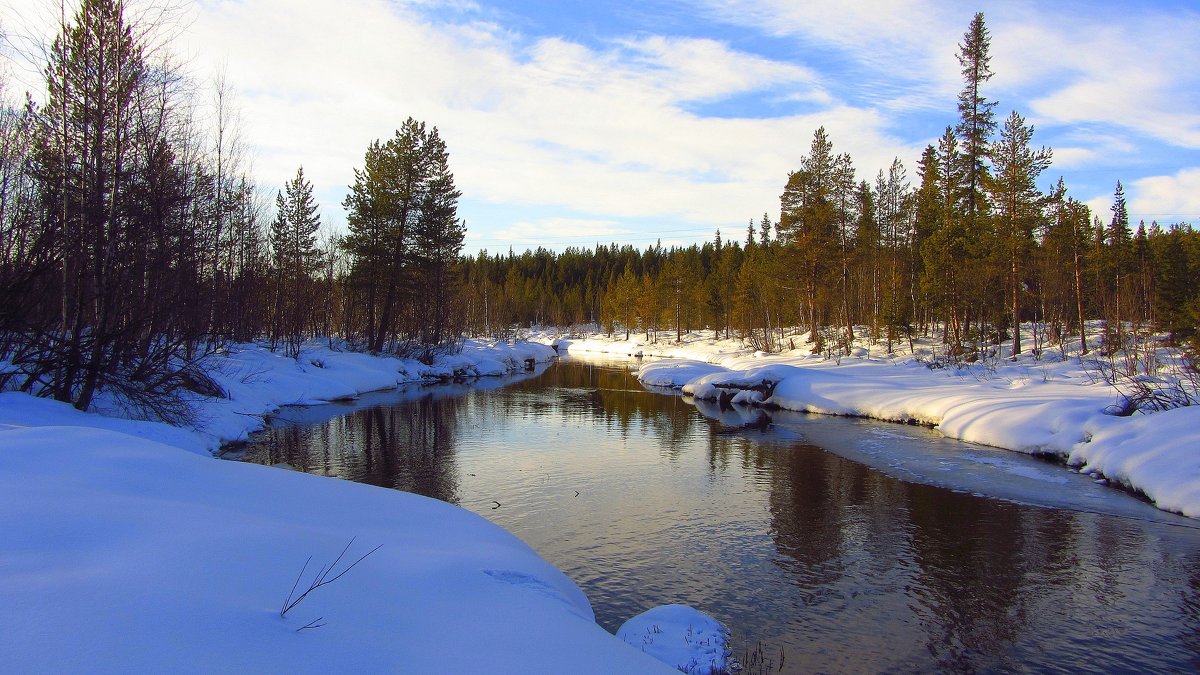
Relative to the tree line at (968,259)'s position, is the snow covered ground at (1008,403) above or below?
below

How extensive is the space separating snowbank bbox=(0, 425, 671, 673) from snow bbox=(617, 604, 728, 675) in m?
0.57

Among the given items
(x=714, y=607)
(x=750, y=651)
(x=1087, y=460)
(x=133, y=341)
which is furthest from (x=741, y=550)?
(x=133, y=341)

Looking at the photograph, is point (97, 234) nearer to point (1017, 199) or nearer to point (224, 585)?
point (224, 585)

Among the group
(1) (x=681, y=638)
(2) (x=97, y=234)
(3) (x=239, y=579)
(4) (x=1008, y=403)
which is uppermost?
(2) (x=97, y=234)

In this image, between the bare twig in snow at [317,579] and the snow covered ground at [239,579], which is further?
the bare twig in snow at [317,579]

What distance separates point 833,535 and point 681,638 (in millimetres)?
4596

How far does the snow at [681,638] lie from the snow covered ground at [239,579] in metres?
0.65

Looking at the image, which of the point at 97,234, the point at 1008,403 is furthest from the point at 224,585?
the point at 1008,403

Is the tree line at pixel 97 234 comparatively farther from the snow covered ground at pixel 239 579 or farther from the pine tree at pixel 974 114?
the pine tree at pixel 974 114

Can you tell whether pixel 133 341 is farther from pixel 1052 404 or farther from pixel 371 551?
pixel 1052 404

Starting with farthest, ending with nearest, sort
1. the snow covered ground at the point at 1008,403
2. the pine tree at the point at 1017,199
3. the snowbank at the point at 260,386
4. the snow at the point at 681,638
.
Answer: the pine tree at the point at 1017,199
the snow covered ground at the point at 1008,403
the snowbank at the point at 260,386
the snow at the point at 681,638

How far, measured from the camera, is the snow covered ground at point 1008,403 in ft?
36.1

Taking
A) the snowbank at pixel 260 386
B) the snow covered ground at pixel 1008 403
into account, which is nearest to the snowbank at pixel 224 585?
the snowbank at pixel 260 386

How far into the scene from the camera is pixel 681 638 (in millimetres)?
5500
